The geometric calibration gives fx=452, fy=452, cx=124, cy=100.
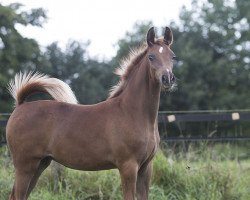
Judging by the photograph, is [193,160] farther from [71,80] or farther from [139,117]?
[71,80]

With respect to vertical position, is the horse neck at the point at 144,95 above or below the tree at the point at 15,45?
below

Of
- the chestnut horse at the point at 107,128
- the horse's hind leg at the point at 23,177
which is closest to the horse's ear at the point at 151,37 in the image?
the chestnut horse at the point at 107,128

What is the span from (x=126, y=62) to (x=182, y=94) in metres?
27.1

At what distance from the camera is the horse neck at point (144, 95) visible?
15.8ft

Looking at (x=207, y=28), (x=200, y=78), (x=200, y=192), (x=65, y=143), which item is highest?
(x=207, y=28)

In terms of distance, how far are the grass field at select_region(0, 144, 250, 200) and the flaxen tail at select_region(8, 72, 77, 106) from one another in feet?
5.69

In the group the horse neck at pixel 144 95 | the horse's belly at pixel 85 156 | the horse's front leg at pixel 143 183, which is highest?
the horse neck at pixel 144 95

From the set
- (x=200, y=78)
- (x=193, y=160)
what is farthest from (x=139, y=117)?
(x=200, y=78)

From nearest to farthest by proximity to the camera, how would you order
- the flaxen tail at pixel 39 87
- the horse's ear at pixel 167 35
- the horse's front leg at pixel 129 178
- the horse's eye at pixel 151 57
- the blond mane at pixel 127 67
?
1. the horse's front leg at pixel 129 178
2. the horse's eye at pixel 151 57
3. the horse's ear at pixel 167 35
4. the blond mane at pixel 127 67
5. the flaxen tail at pixel 39 87

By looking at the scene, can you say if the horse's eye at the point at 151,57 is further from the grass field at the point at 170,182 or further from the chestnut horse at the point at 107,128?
the grass field at the point at 170,182

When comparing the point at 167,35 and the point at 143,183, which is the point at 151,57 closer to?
the point at 167,35

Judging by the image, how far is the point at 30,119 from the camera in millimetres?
5258

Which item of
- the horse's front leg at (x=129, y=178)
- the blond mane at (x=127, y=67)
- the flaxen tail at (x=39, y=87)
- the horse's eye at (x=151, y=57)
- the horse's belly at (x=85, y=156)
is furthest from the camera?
the flaxen tail at (x=39, y=87)

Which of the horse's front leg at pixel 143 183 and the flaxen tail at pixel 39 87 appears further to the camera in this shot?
the flaxen tail at pixel 39 87
